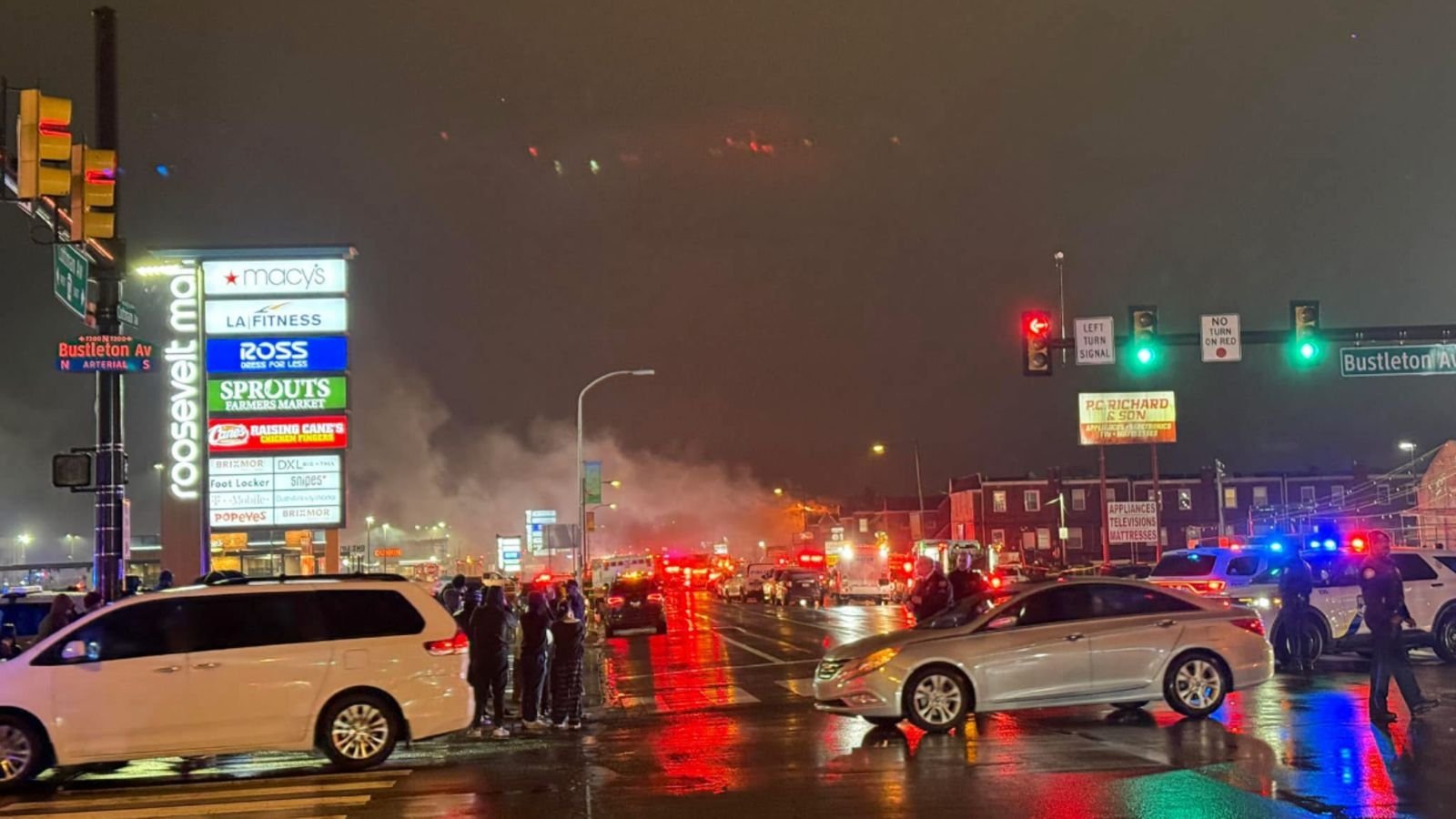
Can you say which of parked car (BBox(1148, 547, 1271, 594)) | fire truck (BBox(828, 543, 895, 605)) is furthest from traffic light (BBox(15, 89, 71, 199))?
fire truck (BBox(828, 543, 895, 605))

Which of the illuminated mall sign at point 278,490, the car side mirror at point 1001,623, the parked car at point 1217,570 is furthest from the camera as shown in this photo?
the illuminated mall sign at point 278,490

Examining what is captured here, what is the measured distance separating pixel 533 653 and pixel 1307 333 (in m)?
18.4

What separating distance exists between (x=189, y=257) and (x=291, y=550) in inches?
423

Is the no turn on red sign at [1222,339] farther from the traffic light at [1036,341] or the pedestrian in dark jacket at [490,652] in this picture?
the pedestrian in dark jacket at [490,652]

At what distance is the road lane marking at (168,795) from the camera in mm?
10125

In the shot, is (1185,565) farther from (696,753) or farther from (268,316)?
(268,316)

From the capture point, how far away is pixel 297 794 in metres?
10.2

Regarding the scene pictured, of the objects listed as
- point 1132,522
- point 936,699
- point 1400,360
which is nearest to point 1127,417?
point 1132,522

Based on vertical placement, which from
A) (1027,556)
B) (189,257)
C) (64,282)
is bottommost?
(1027,556)

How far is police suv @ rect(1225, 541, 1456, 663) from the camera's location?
59.8ft

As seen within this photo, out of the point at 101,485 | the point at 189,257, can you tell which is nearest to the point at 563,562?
the point at 189,257

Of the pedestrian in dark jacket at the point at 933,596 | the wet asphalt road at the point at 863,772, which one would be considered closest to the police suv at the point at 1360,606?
the wet asphalt road at the point at 863,772

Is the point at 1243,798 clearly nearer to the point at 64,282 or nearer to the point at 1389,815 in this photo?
the point at 1389,815

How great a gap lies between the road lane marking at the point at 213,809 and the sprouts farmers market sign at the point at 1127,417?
47538 mm
